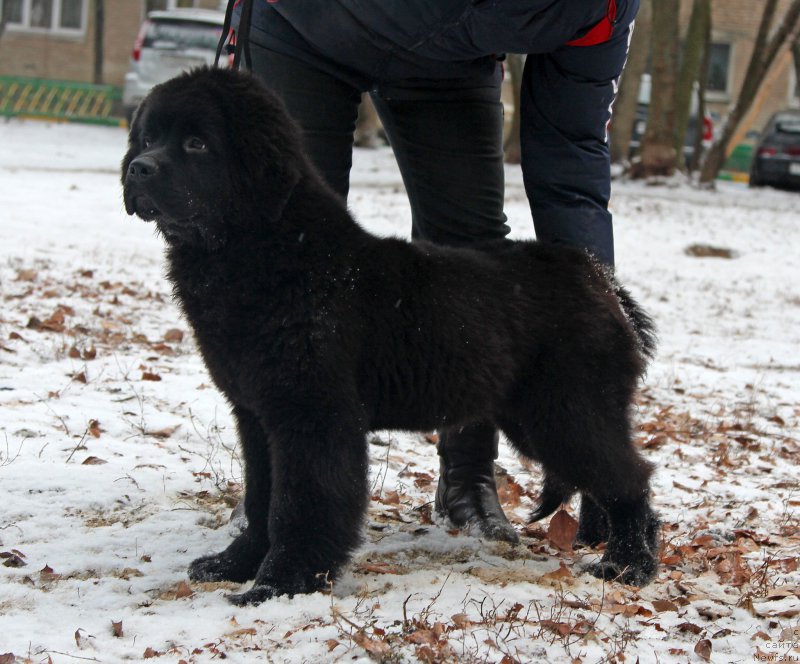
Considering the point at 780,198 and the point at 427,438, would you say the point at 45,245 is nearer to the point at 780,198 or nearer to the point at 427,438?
the point at 427,438

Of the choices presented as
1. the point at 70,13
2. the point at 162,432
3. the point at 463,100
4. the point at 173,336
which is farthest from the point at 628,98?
the point at 70,13

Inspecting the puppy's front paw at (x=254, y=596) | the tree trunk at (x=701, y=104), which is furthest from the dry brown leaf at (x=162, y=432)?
the tree trunk at (x=701, y=104)

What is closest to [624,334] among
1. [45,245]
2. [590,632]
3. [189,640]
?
[590,632]

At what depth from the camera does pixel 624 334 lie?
11.2 ft

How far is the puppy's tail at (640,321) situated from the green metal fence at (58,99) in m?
20.7

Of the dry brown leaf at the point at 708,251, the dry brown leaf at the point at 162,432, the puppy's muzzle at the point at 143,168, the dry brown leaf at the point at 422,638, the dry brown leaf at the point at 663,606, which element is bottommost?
the dry brown leaf at the point at 162,432

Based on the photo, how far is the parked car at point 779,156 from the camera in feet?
67.3

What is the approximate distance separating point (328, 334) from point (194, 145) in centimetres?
70

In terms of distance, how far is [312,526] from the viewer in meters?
2.97

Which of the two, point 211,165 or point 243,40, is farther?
point 243,40

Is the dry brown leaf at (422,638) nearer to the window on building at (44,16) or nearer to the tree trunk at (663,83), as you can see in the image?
the tree trunk at (663,83)

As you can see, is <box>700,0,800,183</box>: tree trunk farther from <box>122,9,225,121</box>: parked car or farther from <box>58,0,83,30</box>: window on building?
<box>58,0,83,30</box>: window on building

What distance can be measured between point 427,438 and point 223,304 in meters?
2.31

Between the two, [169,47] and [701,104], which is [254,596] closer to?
[169,47]
